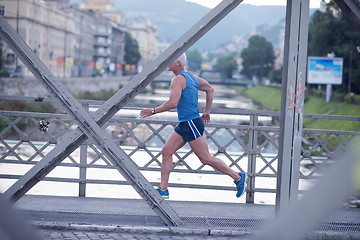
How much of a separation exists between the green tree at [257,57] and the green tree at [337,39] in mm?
72584

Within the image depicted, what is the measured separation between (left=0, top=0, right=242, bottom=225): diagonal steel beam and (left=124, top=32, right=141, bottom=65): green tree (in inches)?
6504

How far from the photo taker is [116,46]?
158 m

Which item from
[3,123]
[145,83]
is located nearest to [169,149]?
[145,83]

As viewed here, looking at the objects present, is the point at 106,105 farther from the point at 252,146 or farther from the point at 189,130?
the point at 252,146

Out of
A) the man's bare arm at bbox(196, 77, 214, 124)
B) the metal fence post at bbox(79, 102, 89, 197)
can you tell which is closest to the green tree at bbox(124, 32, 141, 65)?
the metal fence post at bbox(79, 102, 89, 197)

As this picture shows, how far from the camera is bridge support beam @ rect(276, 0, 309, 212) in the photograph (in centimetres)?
468

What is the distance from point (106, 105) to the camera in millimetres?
4957

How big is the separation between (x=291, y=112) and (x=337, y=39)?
46991 millimetres

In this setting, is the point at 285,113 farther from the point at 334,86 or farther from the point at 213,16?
the point at 334,86

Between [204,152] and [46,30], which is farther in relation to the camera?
[46,30]

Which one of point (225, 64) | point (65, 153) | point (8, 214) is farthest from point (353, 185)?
point (225, 64)

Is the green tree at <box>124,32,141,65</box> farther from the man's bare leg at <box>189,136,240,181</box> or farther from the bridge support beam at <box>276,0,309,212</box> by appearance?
the bridge support beam at <box>276,0,309,212</box>

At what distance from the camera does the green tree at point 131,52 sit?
168 metres

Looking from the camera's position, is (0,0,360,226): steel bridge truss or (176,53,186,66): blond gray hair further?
(176,53,186,66): blond gray hair
